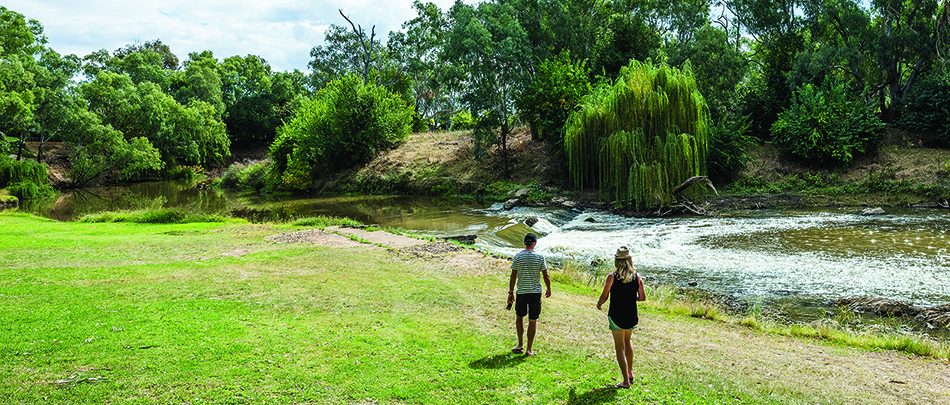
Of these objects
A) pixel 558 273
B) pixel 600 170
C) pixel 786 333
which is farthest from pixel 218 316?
pixel 600 170

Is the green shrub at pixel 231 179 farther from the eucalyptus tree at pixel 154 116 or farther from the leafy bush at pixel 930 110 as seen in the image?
the leafy bush at pixel 930 110

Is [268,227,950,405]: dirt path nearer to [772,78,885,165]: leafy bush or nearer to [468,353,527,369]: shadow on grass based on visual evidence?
[468,353,527,369]: shadow on grass

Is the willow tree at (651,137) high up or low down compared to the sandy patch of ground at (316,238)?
up

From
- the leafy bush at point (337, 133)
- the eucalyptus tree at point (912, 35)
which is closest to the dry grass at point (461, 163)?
the leafy bush at point (337, 133)

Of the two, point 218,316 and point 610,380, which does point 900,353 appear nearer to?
point 610,380

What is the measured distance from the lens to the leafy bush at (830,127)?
3244 centimetres

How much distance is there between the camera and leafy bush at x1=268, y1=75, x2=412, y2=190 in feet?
167

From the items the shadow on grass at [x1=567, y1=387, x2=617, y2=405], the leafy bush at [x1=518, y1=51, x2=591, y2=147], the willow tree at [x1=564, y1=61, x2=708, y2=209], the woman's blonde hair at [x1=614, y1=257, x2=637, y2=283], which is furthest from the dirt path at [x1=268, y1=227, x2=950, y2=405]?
the leafy bush at [x1=518, y1=51, x2=591, y2=147]

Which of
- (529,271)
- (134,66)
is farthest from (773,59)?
(134,66)

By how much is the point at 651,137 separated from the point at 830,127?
13.4 metres

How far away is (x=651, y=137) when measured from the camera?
29000 mm

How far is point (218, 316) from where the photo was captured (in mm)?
9219

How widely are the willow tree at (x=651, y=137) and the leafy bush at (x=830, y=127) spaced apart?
7862mm

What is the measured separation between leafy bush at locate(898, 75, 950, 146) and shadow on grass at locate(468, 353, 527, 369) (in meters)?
37.7
